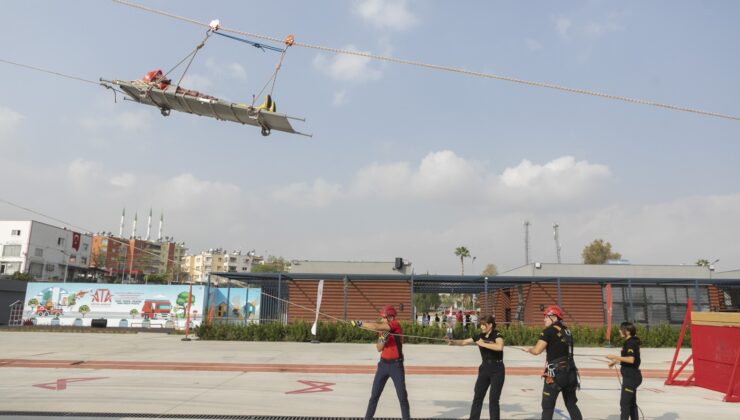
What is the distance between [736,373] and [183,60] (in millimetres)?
16278

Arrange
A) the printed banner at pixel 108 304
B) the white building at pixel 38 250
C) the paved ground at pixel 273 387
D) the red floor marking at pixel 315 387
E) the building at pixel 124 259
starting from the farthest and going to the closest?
the building at pixel 124 259 < the white building at pixel 38 250 < the printed banner at pixel 108 304 < the red floor marking at pixel 315 387 < the paved ground at pixel 273 387

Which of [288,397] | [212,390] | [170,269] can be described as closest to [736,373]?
[288,397]

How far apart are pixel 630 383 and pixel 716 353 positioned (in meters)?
6.33

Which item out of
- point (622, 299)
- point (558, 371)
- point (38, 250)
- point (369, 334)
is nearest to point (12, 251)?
point (38, 250)

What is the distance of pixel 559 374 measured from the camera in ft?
20.7

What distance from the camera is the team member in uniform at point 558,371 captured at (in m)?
6.29

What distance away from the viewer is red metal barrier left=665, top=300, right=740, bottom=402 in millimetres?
10672

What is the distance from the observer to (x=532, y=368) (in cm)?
1540

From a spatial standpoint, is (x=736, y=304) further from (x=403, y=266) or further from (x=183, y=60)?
(x=183, y=60)

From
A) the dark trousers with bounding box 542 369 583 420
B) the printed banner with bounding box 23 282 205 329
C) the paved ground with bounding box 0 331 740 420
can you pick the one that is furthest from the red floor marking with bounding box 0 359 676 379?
the printed banner with bounding box 23 282 205 329

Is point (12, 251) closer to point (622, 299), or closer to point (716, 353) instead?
point (622, 299)

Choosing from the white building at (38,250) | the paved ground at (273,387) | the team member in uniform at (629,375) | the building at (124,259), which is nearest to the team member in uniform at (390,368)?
the paved ground at (273,387)

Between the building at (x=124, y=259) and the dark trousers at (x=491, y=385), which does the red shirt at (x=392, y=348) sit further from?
the building at (x=124, y=259)

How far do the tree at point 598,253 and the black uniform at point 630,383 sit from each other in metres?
97.2
